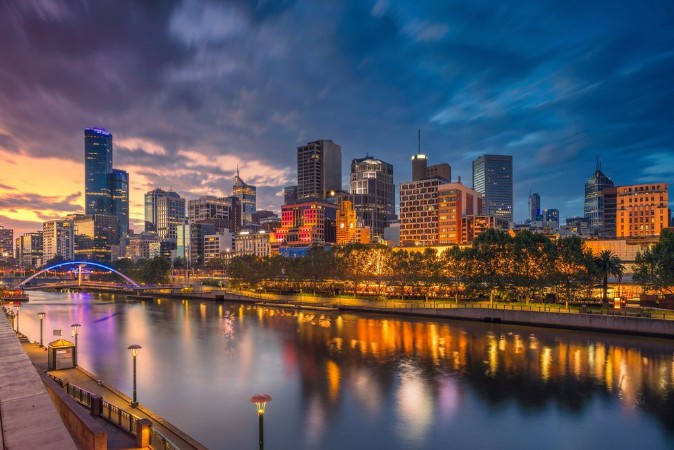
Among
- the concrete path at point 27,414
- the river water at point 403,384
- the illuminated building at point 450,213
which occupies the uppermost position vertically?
the illuminated building at point 450,213

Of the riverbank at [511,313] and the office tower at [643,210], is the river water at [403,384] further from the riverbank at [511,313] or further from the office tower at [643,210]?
the office tower at [643,210]

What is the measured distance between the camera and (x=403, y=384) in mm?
35156

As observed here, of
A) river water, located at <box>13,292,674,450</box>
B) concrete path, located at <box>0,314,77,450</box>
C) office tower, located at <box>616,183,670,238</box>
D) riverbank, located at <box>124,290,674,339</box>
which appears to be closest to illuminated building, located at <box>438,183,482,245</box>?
office tower, located at <box>616,183,670,238</box>

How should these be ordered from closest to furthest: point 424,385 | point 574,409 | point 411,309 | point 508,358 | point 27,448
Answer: point 27,448, point 574,409, point 424,385, point 508,358, point 411,309

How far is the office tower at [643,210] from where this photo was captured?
17738 cm

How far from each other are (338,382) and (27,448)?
27.9 m

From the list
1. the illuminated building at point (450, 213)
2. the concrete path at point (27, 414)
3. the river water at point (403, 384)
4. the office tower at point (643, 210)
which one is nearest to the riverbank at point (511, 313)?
the river water at point (403, 384)

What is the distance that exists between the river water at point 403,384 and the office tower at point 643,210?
158m

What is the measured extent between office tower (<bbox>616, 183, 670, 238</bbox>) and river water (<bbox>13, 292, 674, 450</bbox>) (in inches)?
6223

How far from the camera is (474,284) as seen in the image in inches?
3017

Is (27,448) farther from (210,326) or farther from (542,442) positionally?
(210,326)

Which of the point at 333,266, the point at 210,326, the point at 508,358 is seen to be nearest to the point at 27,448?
the point at 508,358

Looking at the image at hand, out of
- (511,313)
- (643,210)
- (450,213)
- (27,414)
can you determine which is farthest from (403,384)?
(643,210)

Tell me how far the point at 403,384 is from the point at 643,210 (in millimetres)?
195229
